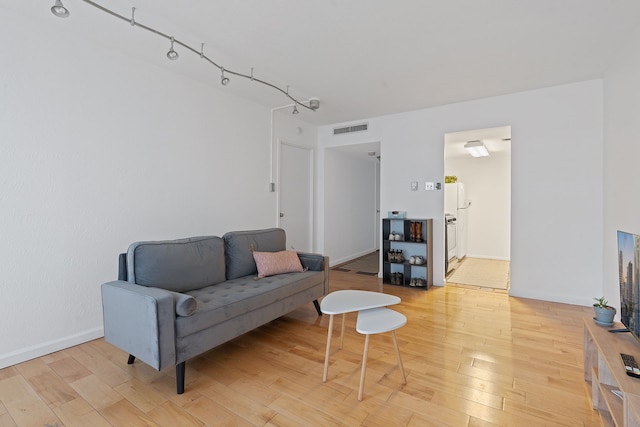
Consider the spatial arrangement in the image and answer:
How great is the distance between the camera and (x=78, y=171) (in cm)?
254

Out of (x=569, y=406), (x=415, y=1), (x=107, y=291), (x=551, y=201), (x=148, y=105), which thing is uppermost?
(x=415, y=1)

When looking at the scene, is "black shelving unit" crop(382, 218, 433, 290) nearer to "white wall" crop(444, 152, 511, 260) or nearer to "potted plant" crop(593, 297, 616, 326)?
"potted plant" crop(593, 297, 616, 326)

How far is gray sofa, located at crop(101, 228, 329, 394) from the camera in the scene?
1.85 meters

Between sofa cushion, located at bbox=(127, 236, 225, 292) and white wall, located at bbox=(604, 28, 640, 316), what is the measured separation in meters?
3.40

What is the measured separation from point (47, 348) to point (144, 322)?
4.10ft

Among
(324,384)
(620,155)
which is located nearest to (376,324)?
(324,384)

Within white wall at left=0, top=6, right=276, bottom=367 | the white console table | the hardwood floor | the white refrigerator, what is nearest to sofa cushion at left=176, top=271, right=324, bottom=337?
the hardwood floor

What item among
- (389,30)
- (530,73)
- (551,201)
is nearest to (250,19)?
(389,30)

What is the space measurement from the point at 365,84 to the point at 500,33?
4.56ft

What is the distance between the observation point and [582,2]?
2061 mm

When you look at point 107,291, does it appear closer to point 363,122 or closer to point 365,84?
point 365,84

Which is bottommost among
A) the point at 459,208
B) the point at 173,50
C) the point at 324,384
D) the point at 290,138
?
the point at 324,384

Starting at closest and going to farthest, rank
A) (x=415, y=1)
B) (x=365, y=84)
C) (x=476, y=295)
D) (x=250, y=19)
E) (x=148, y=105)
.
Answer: (x=415, y=1) → (x=250, y=19) → (x=148, y=105) → (x=365, y=84) → (x=476, y=295)

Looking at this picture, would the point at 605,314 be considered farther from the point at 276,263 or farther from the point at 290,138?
→ the point at 290,138
